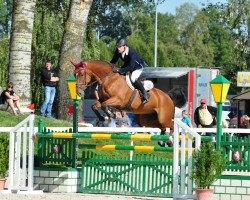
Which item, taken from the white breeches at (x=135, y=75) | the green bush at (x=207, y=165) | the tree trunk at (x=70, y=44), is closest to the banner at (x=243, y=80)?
the tree trunk at (x=70, y=44)

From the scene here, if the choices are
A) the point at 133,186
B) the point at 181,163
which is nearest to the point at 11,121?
the point at 133,186

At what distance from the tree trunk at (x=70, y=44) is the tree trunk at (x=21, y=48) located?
1339mm

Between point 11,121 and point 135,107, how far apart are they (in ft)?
17.7

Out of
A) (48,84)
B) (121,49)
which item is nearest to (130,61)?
(121,49)

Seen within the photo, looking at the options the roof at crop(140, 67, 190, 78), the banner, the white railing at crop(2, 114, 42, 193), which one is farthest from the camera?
the banner

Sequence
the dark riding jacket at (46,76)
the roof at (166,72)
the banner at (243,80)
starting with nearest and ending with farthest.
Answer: the dark riding jacket at (46,76)
the roof at (166,72)
the banner at (243,80)

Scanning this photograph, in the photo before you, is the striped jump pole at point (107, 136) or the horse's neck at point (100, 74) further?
the horse's neck at point (100, 74)

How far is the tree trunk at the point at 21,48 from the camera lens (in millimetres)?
23562

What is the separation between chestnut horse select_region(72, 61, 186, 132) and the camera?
52.4 ft

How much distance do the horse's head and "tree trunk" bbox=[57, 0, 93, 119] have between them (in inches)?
342

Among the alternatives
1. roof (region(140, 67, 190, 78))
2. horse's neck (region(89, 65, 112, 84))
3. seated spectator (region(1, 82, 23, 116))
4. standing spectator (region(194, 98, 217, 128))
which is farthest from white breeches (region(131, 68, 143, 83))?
roof (region(140, 67, 190, 78))

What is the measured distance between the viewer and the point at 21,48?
23.6 m

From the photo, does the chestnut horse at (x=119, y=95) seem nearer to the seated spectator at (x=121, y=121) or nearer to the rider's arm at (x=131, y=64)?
the rider's arm at (x=131, y=64)

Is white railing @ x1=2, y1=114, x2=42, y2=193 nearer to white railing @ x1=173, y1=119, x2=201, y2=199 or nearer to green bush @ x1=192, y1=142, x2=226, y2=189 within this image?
white railing @ x1=173, y1=119, x2=201, y2=199
